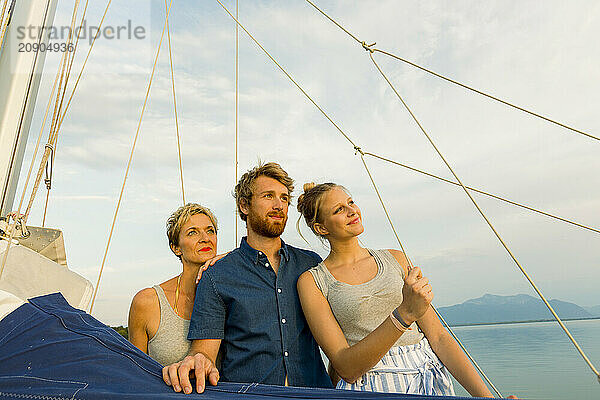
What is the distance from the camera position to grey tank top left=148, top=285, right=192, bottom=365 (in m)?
2.00

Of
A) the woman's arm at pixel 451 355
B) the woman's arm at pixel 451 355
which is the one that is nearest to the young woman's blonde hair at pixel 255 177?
the woman's arm at pixel 451 355

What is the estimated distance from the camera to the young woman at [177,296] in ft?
6.68

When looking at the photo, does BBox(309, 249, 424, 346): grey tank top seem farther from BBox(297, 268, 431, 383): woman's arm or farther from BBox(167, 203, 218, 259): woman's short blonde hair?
BBox(167, 203, 218, 259): woman's short blonde hair

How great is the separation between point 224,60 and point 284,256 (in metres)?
3.55

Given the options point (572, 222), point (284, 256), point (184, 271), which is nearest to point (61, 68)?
point (184, 271)

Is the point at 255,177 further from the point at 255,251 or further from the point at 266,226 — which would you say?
the point at 255,251

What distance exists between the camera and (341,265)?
1981mm

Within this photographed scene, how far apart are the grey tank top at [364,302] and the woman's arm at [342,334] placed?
0.14ft

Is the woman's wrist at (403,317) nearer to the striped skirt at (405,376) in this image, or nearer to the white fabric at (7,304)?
the striped skirt at (405,376)

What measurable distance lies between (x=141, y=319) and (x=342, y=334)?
0.89 meters

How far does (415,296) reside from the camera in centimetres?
141

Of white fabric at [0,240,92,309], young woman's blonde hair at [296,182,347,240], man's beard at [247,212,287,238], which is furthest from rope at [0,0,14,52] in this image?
young woman's blonde hair at [296,182,347,240]

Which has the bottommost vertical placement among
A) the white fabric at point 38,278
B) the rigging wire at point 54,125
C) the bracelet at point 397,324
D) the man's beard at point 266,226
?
the bracelet at point 397,324

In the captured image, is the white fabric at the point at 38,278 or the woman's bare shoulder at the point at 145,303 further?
the woman's bare shoulder at the point at 145,303
